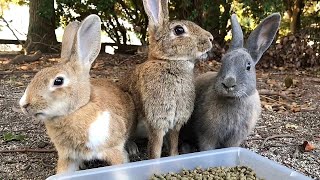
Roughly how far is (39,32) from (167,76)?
5.63m

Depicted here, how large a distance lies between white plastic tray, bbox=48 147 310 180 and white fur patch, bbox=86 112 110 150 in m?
0.15

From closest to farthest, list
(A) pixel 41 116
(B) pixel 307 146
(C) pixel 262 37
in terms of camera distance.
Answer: (A) pixel 41 116, (C) pixel 262 37, (B) pixel 307 146

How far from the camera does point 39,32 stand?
317 inches

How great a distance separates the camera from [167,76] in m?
2.91

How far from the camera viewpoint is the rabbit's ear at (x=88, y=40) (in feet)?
9.11

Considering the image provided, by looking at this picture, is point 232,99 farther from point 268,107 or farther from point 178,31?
point 268,107

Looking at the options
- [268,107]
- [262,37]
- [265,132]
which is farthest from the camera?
[268,107]

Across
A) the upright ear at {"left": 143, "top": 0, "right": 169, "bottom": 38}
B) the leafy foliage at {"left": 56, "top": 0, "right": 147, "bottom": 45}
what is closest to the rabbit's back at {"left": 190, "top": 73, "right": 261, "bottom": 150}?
the upright ear at {"left": 143, "top": 0, "right": 169, "bottom": 38}

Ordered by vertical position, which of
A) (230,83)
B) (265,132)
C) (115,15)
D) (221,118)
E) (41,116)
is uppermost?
(115,15)

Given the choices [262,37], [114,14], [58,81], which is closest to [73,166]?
[58,81]

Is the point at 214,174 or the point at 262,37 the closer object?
the point at 214,174

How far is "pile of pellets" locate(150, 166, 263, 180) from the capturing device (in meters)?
2.74

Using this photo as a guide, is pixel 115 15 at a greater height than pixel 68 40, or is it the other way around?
pixel 115 15

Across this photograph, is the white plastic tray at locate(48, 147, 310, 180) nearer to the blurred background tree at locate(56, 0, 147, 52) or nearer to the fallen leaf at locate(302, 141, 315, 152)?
the fallen leaf at locate(302, 141, 315, 152)
